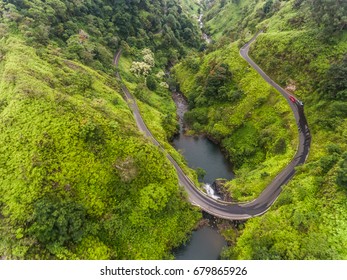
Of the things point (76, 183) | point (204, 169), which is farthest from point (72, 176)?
point (204, 169)

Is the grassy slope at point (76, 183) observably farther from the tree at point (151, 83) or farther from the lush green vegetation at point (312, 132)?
the tree at point (151, 83)

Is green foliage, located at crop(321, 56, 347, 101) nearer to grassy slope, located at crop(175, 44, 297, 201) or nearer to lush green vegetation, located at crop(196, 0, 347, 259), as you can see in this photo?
lush green vegetation, located at crop(196, 0, 347, 259)

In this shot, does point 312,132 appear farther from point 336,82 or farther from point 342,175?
point 342,175

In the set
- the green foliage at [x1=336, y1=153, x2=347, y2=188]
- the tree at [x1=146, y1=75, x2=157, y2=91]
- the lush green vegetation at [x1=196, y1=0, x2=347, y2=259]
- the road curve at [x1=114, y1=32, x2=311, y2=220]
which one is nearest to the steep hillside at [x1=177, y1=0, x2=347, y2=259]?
the lush green vegetation at [x1=196, y1=0, x2=347, y2=259]

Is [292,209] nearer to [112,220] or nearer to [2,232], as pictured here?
[112,220]

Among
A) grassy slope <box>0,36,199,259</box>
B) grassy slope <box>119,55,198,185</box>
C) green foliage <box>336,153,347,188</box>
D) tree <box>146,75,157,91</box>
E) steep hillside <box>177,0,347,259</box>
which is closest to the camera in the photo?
grassy slope <box>0,36,199,259</box>

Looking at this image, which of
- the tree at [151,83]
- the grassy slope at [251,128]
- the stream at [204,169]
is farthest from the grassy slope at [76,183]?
the tree at [151,83]

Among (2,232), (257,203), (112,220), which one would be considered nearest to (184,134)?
(257,203)
